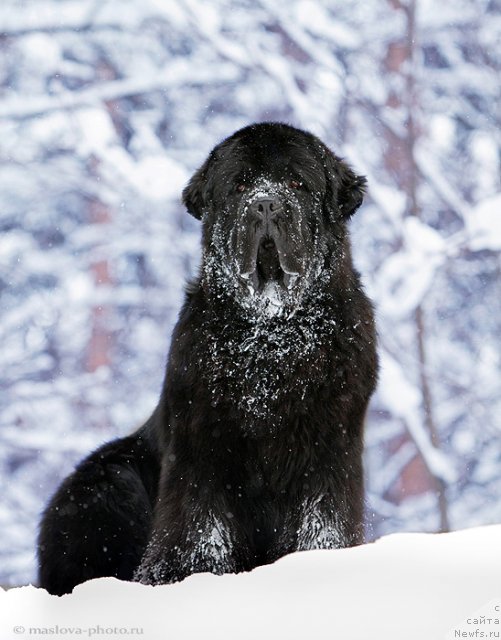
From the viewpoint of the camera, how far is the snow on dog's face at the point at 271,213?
12.9ft

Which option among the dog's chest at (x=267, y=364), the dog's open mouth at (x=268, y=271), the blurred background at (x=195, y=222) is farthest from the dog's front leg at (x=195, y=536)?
the blurred background at (x=195, y=222)

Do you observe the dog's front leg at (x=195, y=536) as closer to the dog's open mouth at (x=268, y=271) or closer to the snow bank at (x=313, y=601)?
the snow bank at (x=313, y=601)

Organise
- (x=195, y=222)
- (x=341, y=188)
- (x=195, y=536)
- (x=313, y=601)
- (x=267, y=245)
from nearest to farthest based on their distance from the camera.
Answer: (x=313, y=601), (x=195, y=536), (x=267, y=245), (x=341, y=188), (x=195, y=222)

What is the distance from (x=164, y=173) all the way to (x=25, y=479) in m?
3.03

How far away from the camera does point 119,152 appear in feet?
31.5

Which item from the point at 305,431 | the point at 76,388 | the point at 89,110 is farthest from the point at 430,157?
the point at 305,431

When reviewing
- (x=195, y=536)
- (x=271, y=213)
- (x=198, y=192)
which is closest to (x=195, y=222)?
(x=198, y=192)

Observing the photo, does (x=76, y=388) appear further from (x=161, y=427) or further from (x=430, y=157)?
(x=161, y=427)

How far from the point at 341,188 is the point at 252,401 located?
997mm

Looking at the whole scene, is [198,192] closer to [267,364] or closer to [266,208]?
[266,208]

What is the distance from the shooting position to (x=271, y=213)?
12.8 ft

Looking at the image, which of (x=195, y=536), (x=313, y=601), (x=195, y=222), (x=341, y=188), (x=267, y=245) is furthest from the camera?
(x=195, y=222)

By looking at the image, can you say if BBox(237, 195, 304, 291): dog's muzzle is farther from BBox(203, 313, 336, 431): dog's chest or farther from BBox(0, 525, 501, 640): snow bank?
BBox(0, 525, 501, 640): snow bank

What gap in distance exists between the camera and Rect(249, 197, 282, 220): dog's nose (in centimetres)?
Result: 389
